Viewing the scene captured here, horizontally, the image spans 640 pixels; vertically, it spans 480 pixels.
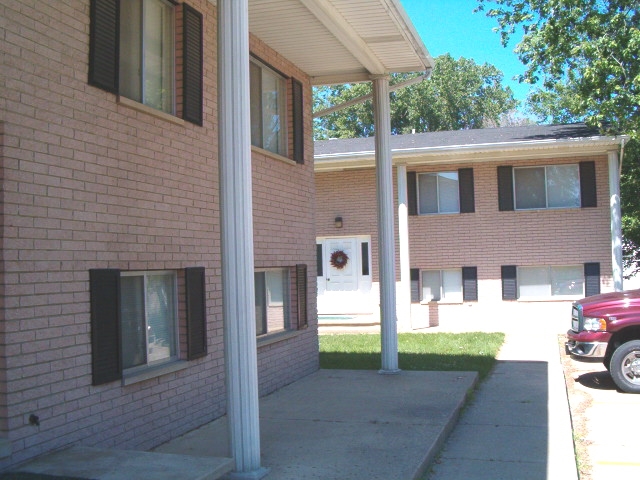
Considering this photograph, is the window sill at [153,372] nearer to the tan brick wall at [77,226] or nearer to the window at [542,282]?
the tan brick wall at [77,226]

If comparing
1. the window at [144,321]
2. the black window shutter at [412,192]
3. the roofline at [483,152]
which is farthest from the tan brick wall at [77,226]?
the black window shutter at [412,192]

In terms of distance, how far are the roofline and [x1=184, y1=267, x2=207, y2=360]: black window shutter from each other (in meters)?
11.0

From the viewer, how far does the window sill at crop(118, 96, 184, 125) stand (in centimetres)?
655

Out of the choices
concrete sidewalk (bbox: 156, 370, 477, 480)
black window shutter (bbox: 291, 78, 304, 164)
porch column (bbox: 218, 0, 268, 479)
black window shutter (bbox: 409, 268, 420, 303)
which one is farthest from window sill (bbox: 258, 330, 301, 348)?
black window shutter (bbox: 409, 268, 420, 303)

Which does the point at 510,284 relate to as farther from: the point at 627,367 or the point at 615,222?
the point at 627,367

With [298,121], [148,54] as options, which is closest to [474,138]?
[298,121]

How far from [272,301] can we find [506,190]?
10.2 m

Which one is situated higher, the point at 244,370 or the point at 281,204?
the point at 281,204

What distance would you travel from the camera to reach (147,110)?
694 cm

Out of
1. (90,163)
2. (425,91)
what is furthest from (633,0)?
(425,91)

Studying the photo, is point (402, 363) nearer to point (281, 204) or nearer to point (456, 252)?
point (281, 204)

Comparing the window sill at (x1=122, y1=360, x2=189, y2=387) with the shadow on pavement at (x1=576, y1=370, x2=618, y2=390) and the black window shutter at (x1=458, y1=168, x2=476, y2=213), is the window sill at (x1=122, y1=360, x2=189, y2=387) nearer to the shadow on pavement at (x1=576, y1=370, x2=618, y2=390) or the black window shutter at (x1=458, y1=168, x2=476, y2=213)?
the shadow on pavement at (x1=576, y1=370, x2=618, y2=390)

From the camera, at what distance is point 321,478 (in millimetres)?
5742

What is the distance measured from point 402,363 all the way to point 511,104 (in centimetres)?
3702
